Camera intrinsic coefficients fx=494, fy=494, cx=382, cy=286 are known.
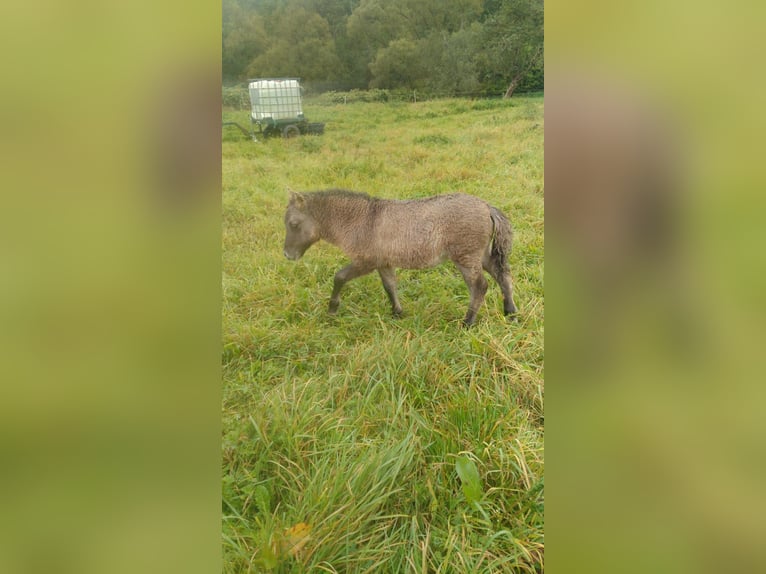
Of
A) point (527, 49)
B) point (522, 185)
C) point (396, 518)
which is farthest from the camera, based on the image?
point (522, 185)

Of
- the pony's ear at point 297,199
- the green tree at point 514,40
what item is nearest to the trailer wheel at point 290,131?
the pony's ear at point 297,199

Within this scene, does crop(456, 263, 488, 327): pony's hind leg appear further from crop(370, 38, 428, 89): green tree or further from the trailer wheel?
the trailer wheel

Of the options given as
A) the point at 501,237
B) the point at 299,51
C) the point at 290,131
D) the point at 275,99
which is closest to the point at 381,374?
the point at 501,237

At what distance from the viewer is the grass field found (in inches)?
65.4

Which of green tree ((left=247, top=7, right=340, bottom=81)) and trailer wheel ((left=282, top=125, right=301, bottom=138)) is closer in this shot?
green tree ((left=247, top=7, right=340, bottom=81))
